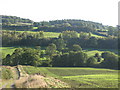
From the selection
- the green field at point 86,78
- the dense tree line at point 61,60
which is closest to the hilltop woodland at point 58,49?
the dense tree line at point 61,60

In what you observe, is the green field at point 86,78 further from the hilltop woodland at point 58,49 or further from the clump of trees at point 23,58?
the hilltop woodland at point 58,49

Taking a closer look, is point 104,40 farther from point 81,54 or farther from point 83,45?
point 81,54

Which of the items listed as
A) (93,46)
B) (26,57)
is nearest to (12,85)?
(26,57)

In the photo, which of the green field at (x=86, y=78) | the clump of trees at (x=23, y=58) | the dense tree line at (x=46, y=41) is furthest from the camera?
the dense tree line at (x=46, y=41)

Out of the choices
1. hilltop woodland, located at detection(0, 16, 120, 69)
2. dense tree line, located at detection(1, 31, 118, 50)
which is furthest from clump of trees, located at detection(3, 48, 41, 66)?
dense tree line, located at detection(1, 31, 118, 50)

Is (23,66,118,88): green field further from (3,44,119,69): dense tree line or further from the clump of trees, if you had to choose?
(3,44,119,69): dense tree line

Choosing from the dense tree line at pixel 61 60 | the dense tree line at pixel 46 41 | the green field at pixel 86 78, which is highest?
the dense tree line at pixel 46 41

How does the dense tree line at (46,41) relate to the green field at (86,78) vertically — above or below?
above

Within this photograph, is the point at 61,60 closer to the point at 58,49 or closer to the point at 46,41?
the point at 58,49

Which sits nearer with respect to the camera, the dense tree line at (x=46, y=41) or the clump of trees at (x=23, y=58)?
the clump of trees at (x=23, y=58)

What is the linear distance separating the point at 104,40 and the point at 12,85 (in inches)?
3838

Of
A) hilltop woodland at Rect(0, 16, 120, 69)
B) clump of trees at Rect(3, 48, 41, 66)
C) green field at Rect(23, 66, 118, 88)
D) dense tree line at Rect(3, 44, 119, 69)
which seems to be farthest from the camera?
hilltop woodland at Rect(0, 16, 120, 69)

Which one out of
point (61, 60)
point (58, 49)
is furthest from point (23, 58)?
point (58, 49)

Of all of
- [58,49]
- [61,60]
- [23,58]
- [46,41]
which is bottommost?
[61,60]
